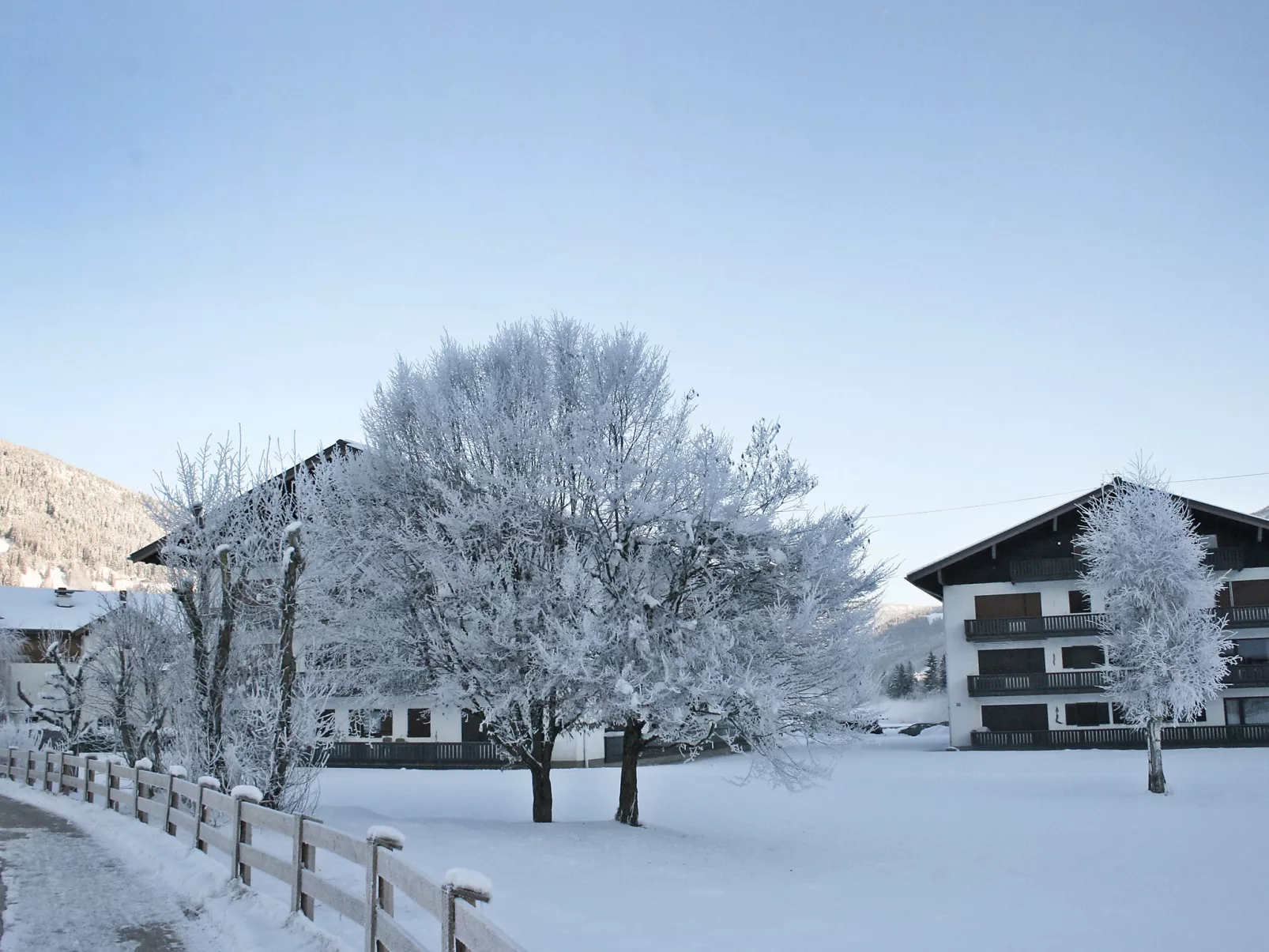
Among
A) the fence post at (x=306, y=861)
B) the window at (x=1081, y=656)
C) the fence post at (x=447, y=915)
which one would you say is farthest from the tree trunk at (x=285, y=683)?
the window at (x=1081, y=656)

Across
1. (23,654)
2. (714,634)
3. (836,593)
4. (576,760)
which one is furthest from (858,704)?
(23,654)

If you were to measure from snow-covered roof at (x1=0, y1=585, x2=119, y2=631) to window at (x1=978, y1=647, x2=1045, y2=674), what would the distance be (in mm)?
54863

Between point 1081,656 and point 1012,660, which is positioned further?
point 1012,660

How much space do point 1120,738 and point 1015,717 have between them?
426 centimetres

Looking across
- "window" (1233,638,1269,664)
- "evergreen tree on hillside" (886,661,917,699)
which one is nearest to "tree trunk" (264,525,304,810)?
"window" (1233,638,1269,664)

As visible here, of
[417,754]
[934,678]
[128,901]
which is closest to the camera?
[128,901]

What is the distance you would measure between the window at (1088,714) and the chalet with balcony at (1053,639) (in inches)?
1.5

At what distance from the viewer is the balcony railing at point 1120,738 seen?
42031 mm

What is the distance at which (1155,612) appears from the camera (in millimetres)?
29234

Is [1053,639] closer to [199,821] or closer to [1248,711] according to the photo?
[1248,711]

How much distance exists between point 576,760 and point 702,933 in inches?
1096

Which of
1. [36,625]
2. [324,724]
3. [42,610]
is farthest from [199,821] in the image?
[42,610]

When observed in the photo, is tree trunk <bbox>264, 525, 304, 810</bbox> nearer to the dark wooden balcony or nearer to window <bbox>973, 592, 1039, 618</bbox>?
window <bbox>973, 592, 1039, 618</bbox>

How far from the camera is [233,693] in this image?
1477 cm
